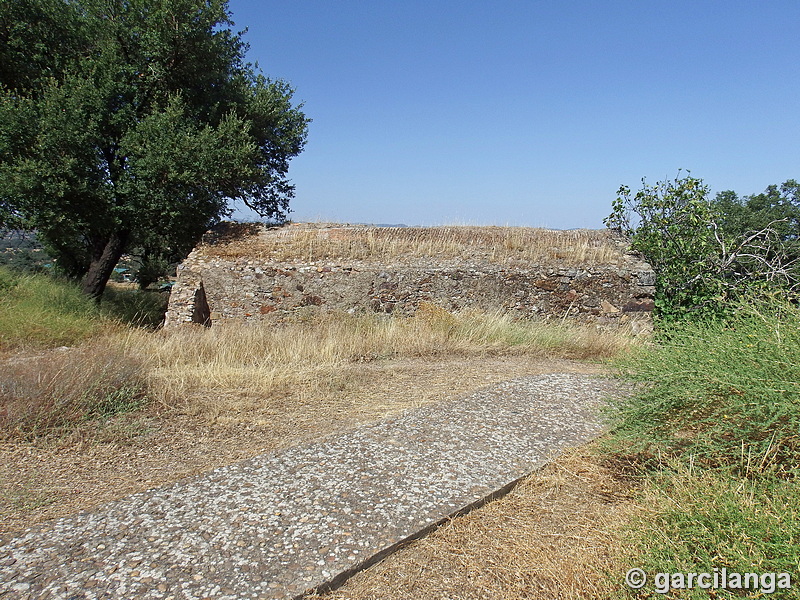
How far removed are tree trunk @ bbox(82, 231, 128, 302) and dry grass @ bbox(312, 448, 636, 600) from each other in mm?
10889

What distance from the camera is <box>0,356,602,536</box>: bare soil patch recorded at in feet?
11.4

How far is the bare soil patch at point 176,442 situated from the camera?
3486 mm

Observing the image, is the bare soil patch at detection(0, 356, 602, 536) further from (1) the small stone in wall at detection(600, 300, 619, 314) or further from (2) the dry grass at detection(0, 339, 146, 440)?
(1) the small stone in wall at detection(600, 300, 619, 314)

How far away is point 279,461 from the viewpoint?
12.9 feet

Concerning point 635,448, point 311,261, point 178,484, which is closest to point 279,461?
point 178,484

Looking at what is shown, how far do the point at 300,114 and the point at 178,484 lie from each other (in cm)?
1073

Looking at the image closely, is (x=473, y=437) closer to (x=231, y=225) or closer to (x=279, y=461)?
(x=279, y=461)

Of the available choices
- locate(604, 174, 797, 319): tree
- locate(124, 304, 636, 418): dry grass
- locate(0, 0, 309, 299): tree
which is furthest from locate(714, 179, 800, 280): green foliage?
locate(0, 0, 309, 299): tree

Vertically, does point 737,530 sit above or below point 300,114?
below

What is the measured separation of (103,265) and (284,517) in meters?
10.8

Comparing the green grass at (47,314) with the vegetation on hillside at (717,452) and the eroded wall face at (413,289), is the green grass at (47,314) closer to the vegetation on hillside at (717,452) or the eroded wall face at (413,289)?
the eroded wall face at (413,289)

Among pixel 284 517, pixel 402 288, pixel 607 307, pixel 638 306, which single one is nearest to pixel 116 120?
pixel 402 288

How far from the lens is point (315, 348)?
7637mm

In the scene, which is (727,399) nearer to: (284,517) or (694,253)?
(284,517)
